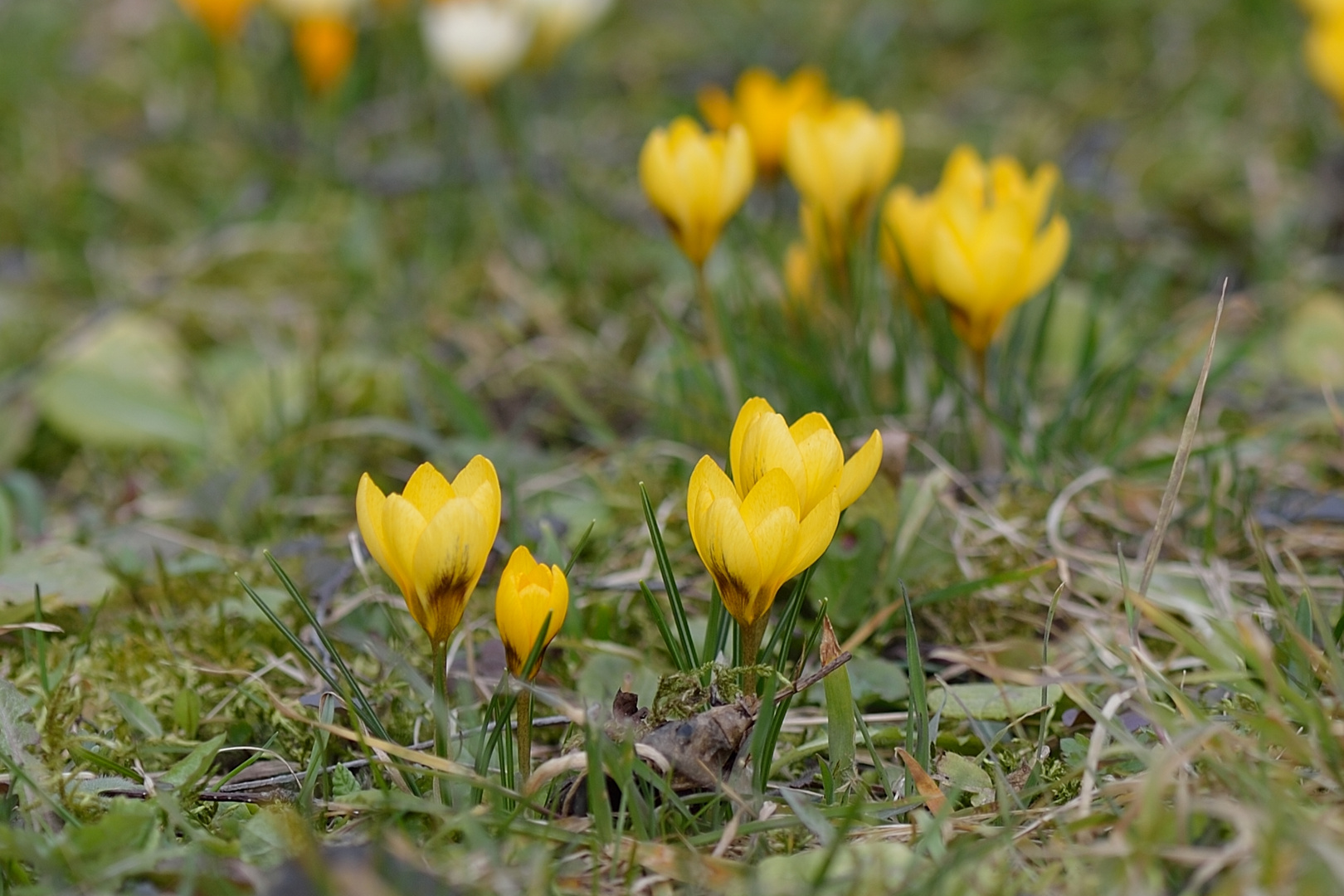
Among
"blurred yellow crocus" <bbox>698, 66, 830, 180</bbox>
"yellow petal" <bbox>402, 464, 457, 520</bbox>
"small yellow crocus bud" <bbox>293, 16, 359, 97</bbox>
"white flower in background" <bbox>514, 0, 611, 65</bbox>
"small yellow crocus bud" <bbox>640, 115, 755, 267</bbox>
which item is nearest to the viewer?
"yellow petal" <bbox>402, 464, 457, 520</bbox>

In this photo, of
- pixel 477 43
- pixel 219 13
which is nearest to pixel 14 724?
pixel 477 43

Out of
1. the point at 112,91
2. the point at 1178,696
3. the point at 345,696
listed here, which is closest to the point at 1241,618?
the point at 1178,696

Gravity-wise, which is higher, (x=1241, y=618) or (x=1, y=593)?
(x=1241, y=618)

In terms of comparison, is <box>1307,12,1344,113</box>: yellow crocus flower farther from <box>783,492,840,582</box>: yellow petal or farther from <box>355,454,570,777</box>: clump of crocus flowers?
<box>355,454,570,777</box>: clump of crocus flowers

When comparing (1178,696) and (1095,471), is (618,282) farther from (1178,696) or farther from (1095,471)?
(1178,696)

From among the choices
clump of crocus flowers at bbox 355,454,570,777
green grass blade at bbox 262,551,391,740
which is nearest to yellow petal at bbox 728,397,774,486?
clump of crocus flowers at bbox 355,454,570,777

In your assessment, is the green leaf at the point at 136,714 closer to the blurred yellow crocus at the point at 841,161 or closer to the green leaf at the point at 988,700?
the green leaf at the point at 988,700

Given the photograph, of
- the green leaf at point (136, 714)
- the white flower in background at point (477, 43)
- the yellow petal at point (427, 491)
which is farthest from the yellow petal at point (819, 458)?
the white flower in background at point (477, 43)
